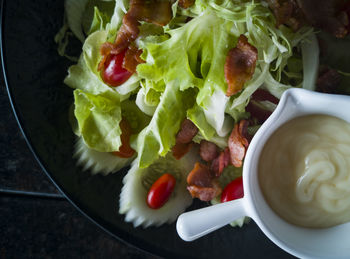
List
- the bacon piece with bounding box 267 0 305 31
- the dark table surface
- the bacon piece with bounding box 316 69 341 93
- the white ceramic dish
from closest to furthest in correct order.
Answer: the white ceramic dish, the bacon piece with bounding box 267 0 305 31, the bacon piece with bounding box 316 69 341 93, the dark table surface

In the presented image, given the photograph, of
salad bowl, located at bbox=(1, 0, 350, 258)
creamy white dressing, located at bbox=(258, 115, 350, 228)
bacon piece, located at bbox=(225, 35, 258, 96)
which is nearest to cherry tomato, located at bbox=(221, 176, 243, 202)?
salad bowl, located at bbox=(1, 0, 350, 258)

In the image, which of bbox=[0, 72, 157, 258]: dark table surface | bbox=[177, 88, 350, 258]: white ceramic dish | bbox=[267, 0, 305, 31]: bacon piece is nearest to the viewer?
bbox=[177, 88, 350, 258]: white ceramic dish

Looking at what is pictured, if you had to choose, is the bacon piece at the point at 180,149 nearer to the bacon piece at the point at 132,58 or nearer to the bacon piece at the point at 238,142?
the bacon piece at the point at 238,142

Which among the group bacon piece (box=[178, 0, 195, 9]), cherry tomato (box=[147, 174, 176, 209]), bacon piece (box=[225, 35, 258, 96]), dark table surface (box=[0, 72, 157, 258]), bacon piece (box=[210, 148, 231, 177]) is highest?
bacon piece (box=[178, 0, 195, 9])

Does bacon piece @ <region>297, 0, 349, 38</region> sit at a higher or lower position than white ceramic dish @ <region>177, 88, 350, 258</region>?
Result: higher

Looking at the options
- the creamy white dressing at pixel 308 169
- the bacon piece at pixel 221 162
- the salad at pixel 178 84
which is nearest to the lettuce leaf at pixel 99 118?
the salad at pixel 178 84

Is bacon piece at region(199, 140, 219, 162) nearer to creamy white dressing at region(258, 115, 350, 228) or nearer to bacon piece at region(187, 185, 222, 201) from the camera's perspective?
bacon piece at region(187, 185, 222, 201)

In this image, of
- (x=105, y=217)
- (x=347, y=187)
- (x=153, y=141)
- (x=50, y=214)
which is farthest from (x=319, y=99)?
(x=50, y=214)

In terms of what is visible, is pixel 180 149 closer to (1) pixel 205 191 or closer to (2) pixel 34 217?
(1) pixel 205 191
